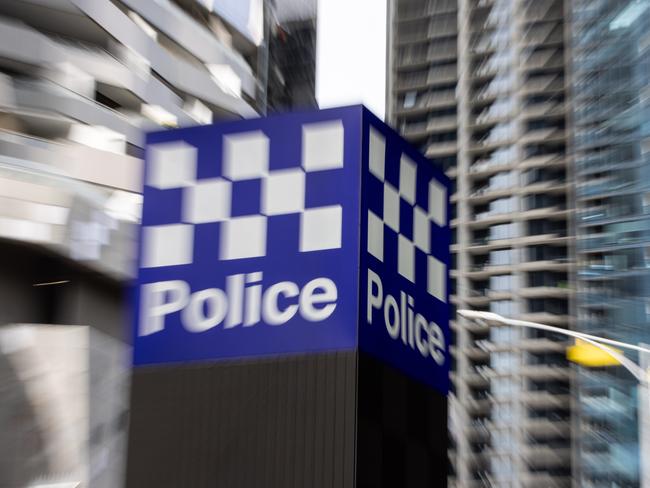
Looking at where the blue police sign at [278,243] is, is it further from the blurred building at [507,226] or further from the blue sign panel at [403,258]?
the blurred building at [507,226]

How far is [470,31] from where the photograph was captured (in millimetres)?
83250

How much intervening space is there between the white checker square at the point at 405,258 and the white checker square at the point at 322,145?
134 centimetres

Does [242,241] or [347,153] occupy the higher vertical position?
[347,153]

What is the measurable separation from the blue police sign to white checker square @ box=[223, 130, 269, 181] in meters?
0.01

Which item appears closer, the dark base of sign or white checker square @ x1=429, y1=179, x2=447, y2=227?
the dark base of sign

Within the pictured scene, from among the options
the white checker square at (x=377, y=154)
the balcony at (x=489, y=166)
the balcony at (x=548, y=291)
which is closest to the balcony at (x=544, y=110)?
the balcony at (x=489, y=166)

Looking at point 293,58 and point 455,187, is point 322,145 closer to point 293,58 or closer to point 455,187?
point 293,58

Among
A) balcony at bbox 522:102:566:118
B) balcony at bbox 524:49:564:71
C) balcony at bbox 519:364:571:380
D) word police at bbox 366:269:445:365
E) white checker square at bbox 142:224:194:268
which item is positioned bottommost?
balcony at bbox 519:364:571:380

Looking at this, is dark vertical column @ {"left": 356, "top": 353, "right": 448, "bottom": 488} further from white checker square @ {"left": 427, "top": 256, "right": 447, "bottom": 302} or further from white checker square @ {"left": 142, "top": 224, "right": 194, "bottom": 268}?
white checker square @ {"left": 142, "top": 224, "right": 194, "bottom": 268}

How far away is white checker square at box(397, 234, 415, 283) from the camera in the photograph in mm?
12602

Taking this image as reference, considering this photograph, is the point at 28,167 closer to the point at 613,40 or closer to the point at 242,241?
the point at 242,241

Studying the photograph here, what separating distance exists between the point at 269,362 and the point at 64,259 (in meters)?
12.3

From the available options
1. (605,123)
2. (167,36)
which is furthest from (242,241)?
(605,123)

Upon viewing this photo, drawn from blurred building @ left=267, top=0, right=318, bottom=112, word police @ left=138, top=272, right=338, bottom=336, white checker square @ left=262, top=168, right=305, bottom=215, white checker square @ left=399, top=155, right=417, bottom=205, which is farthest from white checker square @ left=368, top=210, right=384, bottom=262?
blurred building @ left=267, top=0, right=318, bottom=112
